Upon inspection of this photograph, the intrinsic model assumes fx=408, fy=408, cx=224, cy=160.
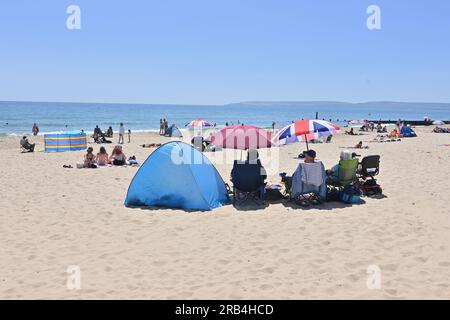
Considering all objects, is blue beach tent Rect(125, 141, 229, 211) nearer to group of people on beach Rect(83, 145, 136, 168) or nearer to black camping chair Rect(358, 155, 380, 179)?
black camping chair Rect(358, 155, 380, 179)

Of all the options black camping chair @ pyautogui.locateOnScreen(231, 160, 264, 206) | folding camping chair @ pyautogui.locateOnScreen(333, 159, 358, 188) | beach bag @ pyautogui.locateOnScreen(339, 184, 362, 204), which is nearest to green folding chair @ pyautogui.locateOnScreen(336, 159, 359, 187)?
folding camping chair @ pyautogui.locateOnScreen(333, 159, 358, 188)

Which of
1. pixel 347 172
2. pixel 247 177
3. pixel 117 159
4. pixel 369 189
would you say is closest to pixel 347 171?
pixel 347 172

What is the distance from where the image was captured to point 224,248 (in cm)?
633

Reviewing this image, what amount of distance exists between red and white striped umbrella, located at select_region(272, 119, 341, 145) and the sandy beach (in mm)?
1585

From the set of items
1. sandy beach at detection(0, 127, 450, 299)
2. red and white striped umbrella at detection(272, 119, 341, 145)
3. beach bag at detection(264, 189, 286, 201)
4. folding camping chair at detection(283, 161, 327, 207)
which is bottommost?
sandy beach at detection(0, 127, 450, 299)

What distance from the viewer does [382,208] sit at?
8.56 m

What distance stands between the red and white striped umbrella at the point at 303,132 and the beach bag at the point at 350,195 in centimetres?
130

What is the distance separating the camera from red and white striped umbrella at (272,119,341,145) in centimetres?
929

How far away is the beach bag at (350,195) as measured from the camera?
8.97 metres

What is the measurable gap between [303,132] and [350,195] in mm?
1738

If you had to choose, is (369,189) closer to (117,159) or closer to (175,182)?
(175,182)
